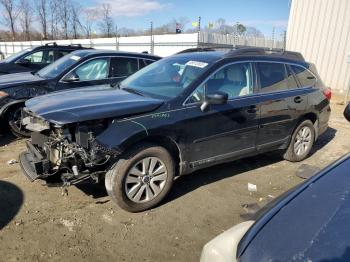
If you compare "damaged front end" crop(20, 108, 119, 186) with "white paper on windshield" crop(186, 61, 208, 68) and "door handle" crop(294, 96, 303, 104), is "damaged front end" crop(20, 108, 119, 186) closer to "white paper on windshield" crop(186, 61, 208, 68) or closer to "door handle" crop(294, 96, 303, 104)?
"white paper on windshield" crop(186, 61, 208, 68)

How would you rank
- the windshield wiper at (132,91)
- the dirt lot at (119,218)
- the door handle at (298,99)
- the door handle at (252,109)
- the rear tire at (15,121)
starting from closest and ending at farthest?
1. the dirt lot at (119,218)
2. the windshield wiper at (132,91)
3. the door handle at (252,109)
4. the door handle at (298,99)
5. the rear tire at (15,121)

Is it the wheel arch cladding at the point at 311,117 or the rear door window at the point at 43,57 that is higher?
the rear door window at the point at 43,57

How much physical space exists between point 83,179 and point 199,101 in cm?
168

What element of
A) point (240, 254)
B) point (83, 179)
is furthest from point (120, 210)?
point (240, 254)

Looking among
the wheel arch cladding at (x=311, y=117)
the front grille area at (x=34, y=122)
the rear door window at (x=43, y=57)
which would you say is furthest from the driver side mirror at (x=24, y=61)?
the wheel arch cladding at (x=311, y=117)

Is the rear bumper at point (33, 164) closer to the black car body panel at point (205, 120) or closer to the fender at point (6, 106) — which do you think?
the black car body panel at point (205, 120)

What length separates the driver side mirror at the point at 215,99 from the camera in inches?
177

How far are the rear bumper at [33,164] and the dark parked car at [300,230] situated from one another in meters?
2.65

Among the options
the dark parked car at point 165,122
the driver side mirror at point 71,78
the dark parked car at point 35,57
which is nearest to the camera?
the dark parked car at point 165,122

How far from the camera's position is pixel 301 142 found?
6.33 metres

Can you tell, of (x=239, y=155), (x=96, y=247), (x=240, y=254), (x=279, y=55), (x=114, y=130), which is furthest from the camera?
(x=279, y=55)

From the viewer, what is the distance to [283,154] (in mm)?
6297

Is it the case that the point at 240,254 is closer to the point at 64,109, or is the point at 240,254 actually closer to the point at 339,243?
the point at 339,243

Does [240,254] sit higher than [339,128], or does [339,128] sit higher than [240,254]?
[240,254]
